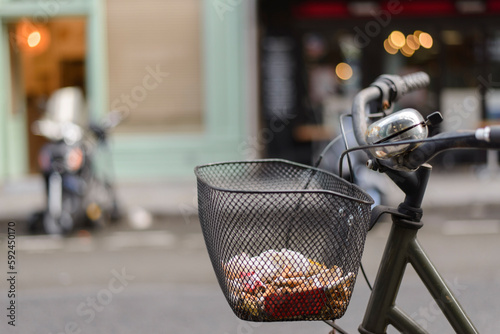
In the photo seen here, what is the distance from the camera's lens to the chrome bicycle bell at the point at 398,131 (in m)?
1.56

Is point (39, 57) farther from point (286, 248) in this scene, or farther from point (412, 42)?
point (286, 248)


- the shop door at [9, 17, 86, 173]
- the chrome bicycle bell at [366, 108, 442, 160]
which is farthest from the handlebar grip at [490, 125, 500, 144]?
the shop door at [9, 17, 86, 173]

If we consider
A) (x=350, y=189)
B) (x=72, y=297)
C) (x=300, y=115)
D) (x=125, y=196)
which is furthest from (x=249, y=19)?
(x=350, y=189)

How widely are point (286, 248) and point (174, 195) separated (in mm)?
8785

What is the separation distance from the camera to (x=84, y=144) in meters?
7.75

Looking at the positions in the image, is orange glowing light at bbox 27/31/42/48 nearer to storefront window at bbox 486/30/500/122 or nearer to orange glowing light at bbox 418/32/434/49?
orange glowing light at bbox 418/32/434/49

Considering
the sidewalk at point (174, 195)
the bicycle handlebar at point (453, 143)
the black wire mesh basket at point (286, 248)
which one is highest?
the bicycle handlebar at point (453, 143)

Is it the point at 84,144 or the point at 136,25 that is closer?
the point at 84,144

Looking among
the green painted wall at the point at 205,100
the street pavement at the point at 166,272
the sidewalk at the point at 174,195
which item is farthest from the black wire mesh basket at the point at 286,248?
the green painted wall at the point at 205,100

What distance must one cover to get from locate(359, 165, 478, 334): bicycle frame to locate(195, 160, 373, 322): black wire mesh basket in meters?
0.09

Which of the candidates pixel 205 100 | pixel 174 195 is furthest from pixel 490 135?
pixel 205 100

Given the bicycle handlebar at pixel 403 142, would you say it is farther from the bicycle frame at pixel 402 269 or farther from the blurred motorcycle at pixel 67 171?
the blurred motorcycle at pixel 67 171

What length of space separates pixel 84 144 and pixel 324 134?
5473 millimetres

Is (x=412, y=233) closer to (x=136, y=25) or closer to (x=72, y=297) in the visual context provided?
(x=72, y=297)
